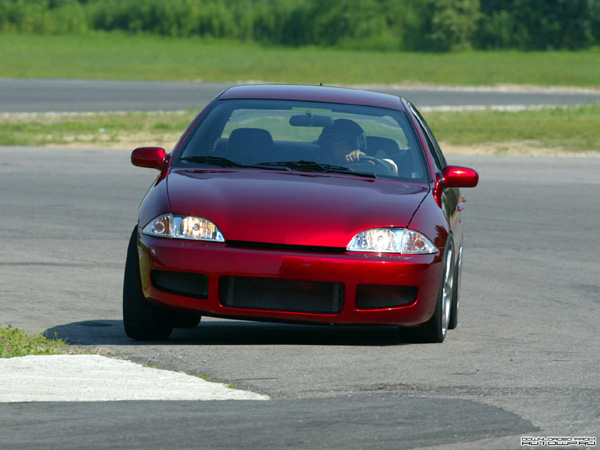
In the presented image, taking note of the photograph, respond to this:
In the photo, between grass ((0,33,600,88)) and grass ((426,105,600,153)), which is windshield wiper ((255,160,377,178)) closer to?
grass ((426,105,600,153))

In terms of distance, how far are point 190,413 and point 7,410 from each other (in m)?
0.74

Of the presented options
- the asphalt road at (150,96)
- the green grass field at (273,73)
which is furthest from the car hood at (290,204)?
the asphalt road at (150,96)

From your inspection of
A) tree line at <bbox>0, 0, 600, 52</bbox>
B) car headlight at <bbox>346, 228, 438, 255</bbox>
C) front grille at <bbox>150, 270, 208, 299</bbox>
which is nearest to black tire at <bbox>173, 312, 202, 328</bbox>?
front grille at <bbox>150, 270, 208, 299</bbox>

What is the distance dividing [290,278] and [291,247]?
6.5 inches

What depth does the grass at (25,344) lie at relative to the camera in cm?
628

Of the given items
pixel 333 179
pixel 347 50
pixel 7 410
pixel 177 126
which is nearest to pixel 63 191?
pixel 333 179

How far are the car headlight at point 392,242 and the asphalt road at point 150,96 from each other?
84.6ft

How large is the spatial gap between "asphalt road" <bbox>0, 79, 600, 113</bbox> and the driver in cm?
2461

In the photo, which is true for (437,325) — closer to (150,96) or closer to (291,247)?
(291,247)

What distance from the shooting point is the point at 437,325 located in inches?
273

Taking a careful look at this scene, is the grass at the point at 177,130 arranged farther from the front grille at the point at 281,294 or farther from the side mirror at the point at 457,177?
the front grille at the point at 281,294

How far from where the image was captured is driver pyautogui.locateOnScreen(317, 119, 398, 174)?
754 centimetres

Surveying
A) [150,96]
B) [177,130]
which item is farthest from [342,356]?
[150,96]

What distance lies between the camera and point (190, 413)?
489cm
